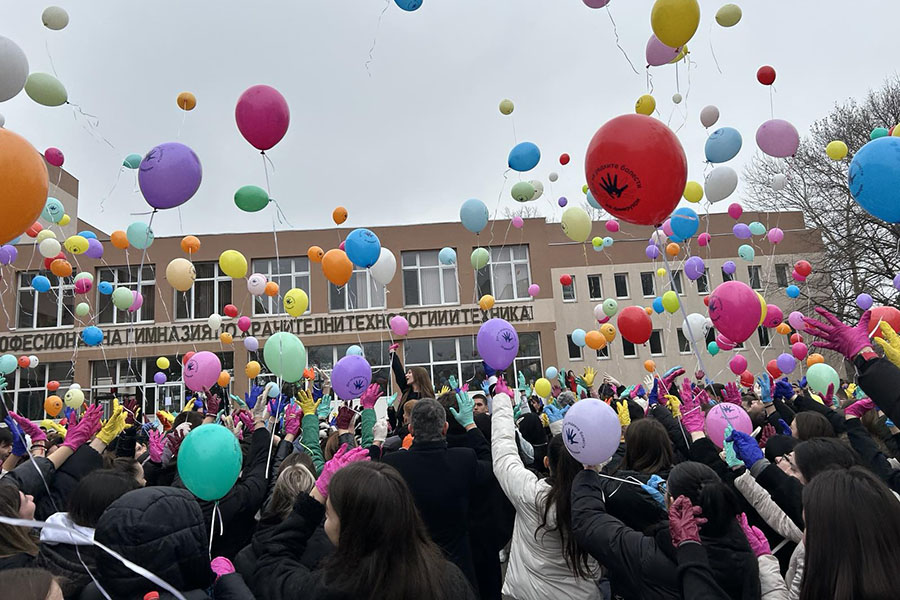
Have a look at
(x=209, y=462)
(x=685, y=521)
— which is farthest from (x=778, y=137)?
(x=209, y=462)

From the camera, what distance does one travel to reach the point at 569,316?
26359 millimetres

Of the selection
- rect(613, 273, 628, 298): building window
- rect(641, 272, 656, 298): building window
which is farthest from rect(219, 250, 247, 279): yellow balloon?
rect(641, 272, 656, 298): building window

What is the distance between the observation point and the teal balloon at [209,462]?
2.88m

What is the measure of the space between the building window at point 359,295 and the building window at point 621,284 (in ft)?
32.5

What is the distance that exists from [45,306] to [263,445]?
25.5 metres

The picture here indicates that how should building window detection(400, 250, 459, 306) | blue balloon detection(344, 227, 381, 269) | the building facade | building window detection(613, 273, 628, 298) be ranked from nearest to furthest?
blue balloon detection(344, 227, 381, 269), the building facade, building window detection(400, 250, 459, 306), building window detection(613, 273, 628, 298)

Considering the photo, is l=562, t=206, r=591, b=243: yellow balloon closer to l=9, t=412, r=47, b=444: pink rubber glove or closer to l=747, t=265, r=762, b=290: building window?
l=9, t=412, r=47, b=444: pink rubber glove

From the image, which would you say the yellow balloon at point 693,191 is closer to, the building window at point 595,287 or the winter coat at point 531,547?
the winter coat at point 531,547

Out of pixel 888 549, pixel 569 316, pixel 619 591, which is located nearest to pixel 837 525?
pixel 888 549

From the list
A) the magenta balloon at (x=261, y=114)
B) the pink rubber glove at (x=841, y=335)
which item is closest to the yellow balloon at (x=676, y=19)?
the pink rubber glove at (x=841, y=335)

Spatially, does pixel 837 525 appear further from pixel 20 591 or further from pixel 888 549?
pixel 20 591

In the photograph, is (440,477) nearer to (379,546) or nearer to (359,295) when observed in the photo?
(379,546)

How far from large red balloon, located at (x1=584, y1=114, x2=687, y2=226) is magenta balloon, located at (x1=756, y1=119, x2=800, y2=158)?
149 inches

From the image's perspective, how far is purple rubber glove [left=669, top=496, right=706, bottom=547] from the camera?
2098 mm
